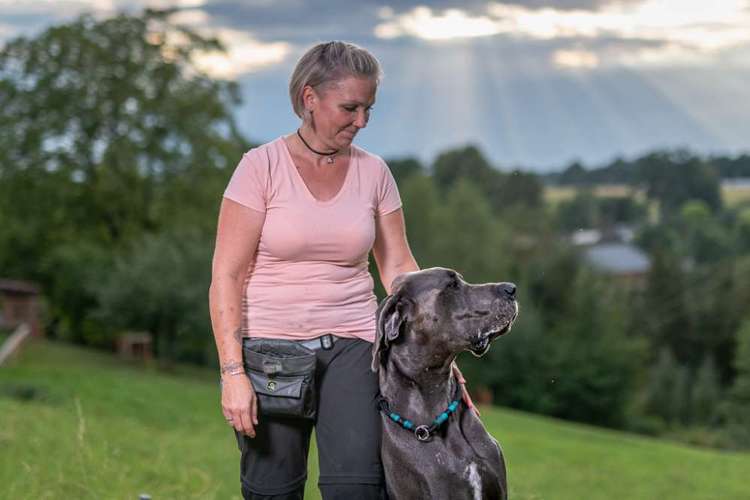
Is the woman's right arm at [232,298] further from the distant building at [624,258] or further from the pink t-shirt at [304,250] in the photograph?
the distant building at [624,258]

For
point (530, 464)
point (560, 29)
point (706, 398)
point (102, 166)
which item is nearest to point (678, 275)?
point (706, 398)

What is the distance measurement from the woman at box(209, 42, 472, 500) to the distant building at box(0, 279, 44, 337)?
30.5 metres

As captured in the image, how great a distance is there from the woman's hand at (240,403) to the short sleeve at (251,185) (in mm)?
647

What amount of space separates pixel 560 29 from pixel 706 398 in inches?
1469

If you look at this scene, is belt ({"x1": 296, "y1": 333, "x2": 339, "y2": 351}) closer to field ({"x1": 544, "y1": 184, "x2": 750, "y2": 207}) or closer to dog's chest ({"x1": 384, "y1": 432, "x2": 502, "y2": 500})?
dog's chest ({"x1": 384, "y1": 432, "x2": 502, "y2": 500})

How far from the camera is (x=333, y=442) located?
3.73 metres

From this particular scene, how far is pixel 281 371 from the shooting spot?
3.70m

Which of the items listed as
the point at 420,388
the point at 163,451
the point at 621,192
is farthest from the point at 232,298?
the point at 621,192

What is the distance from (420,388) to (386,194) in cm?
82

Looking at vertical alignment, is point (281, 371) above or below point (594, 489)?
above

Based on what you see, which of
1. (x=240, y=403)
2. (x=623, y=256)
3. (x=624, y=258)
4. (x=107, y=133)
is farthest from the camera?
(x=623, y=256)

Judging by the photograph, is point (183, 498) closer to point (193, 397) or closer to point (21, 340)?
point (193, 397)

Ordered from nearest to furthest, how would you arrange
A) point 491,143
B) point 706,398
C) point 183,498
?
1. point 183,498
2. point 706,398
3. point 491,143

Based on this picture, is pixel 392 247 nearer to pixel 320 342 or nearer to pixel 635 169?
pixel 320 342
